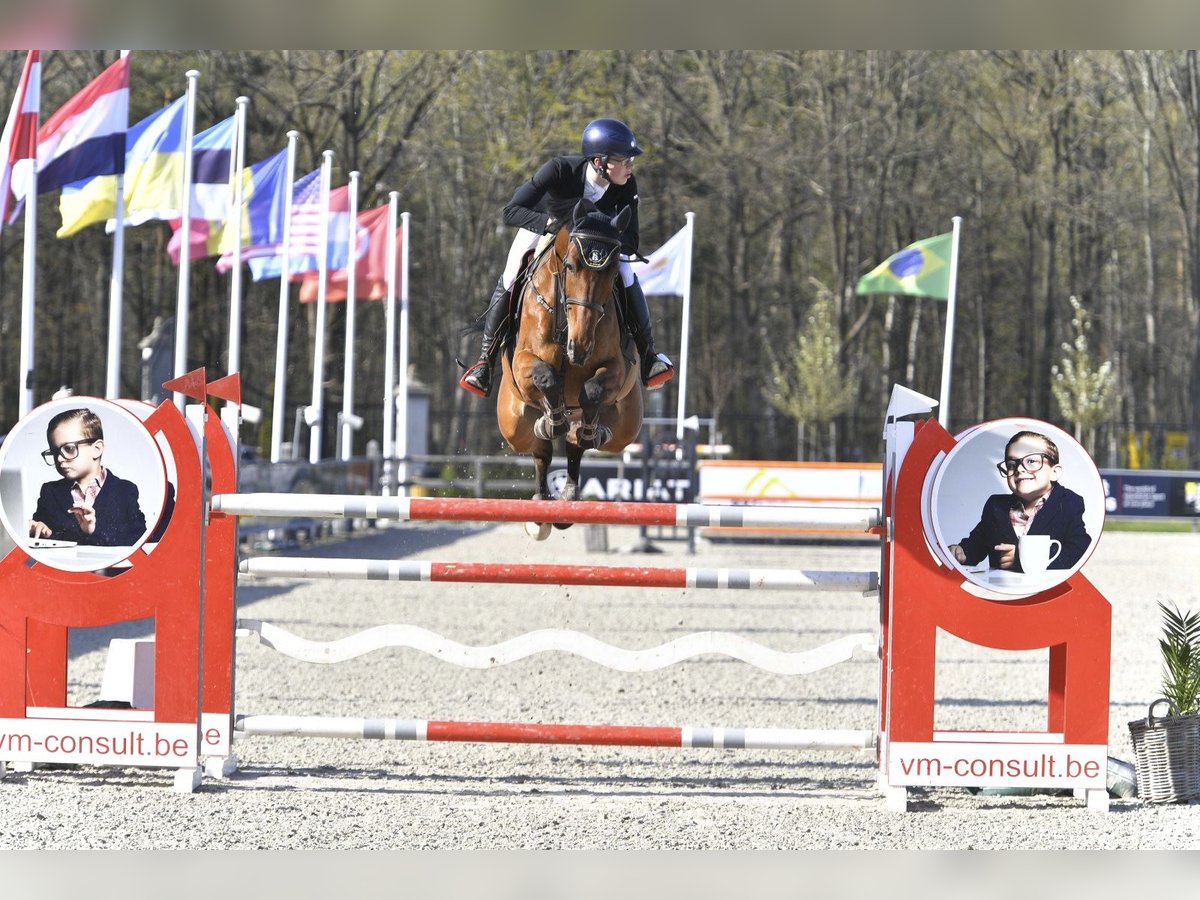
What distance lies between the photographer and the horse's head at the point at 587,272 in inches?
214

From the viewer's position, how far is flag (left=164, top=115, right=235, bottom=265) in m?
14.9

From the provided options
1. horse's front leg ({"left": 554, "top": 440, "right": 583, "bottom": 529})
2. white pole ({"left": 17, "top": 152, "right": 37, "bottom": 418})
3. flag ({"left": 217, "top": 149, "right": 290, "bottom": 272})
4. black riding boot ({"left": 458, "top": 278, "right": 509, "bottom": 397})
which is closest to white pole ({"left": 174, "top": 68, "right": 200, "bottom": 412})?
flag ({"left": 217, "top": 149, "right": 290, "bottom": 272})

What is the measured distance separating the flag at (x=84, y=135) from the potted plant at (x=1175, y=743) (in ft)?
33.4

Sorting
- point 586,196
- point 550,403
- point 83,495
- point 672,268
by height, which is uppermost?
point 672,268

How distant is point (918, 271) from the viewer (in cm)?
1738

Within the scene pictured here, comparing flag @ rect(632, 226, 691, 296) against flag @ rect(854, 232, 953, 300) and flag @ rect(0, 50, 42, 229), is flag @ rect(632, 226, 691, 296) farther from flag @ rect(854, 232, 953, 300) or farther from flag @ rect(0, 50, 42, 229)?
flag @ rect(0, 50, 42, 229)

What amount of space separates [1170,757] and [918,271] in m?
13.0

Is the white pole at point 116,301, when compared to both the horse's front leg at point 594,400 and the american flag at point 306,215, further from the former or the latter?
the horse's front leg at point 594,400

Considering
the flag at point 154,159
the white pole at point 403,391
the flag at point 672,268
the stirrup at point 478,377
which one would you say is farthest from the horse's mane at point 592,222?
the white pole at point 403,391

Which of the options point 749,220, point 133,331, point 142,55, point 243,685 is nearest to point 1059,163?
point 749,220

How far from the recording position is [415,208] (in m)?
30.9

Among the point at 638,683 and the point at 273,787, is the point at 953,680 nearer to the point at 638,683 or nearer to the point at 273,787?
the point at 638,683

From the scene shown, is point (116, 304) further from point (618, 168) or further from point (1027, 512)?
point (1027, 512)

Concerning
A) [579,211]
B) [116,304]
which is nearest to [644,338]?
[579,211]
